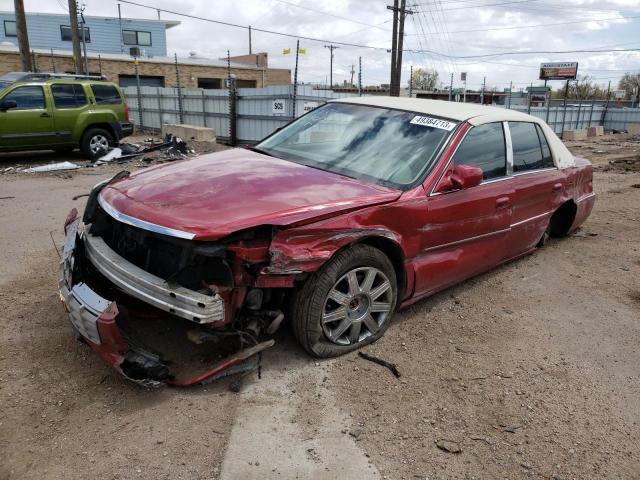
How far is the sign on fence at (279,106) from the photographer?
558 inches

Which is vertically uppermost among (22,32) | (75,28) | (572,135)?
(75,28)

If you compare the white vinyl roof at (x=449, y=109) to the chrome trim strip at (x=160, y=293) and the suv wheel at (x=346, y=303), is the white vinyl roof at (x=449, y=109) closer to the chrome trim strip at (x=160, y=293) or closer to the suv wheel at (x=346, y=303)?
the suv wheel at (x=346, y=303)

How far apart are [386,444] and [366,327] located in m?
1.00

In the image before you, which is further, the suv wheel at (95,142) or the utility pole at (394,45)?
the utility pole at (394,45)

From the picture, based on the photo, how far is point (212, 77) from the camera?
37.0 metres

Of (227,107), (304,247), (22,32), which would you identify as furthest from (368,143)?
(22,32)

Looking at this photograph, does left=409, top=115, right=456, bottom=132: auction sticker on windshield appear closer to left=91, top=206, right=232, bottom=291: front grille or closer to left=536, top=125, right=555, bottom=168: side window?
left=536, top=125, right=555, bottom=168: side window

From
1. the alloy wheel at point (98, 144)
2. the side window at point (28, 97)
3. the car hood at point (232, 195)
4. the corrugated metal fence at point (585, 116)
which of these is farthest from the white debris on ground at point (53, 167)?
the corrugated metal fence at point (585, 116)

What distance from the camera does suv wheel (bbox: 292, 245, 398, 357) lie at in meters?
3.06

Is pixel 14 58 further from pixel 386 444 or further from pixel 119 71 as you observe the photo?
pixel 386 444

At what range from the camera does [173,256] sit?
114 inches

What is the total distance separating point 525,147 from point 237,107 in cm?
1248

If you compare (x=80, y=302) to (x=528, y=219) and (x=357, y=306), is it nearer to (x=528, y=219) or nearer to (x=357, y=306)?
(x=357, y=306)

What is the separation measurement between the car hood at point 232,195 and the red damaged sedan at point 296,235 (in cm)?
1
